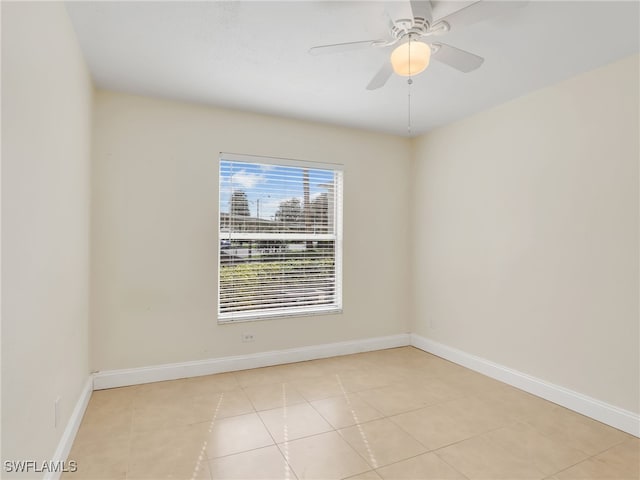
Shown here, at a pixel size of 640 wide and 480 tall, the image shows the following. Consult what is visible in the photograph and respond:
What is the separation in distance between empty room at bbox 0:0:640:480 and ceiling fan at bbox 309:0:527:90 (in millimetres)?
13

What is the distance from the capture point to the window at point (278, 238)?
363cm

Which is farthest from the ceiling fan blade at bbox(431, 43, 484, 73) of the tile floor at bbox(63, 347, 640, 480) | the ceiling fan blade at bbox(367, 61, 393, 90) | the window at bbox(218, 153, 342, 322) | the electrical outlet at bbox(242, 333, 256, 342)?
the electrical outlet at bbox(242, 333, 256, 342)

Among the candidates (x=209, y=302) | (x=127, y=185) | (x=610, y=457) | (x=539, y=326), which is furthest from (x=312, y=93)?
(x=610, y=457)

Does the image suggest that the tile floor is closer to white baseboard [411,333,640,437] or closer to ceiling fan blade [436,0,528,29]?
white baseboard [411,333,640,437]

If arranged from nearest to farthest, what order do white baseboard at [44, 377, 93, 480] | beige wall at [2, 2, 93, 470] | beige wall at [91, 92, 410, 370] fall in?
beige wall at [2, 2, 93, 470] < white baseboard at [44, 377, 93, 480] < beige wall at [91, 92, 410, 370]

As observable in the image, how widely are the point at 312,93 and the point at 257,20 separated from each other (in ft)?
3.59

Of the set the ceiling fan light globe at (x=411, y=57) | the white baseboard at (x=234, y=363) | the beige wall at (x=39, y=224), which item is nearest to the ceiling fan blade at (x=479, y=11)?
the ceiling fan light globe at (x=411, y=57)

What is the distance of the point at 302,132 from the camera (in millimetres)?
3912

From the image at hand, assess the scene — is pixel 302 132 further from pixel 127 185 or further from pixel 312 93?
pixel 127 185

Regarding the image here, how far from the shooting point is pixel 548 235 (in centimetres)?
297

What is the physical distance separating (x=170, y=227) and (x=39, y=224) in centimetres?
168

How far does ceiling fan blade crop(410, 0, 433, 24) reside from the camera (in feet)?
5.59

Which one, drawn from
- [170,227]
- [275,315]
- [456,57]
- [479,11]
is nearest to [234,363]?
[275,315]

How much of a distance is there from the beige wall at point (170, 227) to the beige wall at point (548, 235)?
1192 mm
